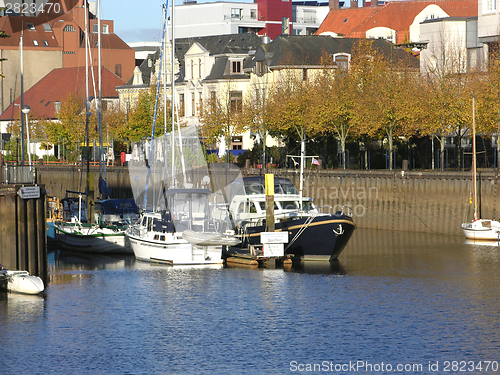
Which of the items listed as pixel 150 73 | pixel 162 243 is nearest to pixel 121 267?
pixel 162 243

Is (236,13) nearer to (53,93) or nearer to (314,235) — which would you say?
(53,93)

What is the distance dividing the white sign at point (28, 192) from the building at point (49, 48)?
106 meters

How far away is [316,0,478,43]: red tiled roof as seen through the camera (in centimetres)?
12638

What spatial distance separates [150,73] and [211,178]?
37.3m

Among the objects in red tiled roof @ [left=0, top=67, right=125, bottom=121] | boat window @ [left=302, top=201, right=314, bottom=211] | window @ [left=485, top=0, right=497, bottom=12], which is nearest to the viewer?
boat window @ [left=302, top=201, right=314, bottom=211]

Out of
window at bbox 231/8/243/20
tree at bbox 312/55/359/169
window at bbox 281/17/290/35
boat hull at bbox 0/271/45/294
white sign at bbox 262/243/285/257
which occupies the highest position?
window at bbox 231/8/243/20

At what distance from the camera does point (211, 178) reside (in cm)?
7731

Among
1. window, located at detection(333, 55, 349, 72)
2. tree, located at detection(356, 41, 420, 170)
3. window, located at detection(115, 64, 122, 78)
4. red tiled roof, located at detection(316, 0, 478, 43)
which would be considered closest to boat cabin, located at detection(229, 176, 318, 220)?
tree, located at detection(356, 41, 420, 170)

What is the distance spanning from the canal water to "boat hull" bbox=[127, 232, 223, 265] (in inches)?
28.7

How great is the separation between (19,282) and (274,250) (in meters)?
13.4

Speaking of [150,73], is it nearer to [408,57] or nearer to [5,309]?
[408,57]

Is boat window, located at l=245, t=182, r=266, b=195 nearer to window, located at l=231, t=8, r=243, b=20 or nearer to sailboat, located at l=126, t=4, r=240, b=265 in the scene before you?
sailboat, located at l=126, t=4, r=240, b=265

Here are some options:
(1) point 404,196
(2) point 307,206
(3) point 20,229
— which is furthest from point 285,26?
(3) point 20,229

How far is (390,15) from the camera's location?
13075cm
